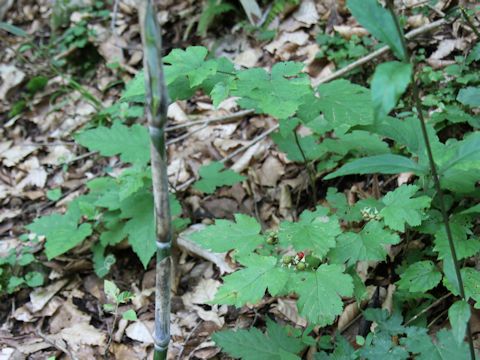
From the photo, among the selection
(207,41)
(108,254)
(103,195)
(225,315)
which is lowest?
(225,315)

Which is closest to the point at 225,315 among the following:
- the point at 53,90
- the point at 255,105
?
the point at 255,105

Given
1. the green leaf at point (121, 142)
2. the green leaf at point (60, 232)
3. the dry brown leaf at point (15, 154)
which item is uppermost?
the green leaf at point (121, 142)

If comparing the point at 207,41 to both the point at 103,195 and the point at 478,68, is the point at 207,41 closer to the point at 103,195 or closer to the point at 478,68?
the point at 103,195

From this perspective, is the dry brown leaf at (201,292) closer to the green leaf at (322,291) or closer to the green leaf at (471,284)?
the green leaf at (322,291)

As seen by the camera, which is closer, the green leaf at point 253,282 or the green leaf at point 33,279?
the green leaf at point 253,282

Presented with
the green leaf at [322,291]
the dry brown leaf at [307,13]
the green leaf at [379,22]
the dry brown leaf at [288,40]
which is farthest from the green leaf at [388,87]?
the dry brown leaf at [307,13]

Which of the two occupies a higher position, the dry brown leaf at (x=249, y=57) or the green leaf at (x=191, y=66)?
the green leaf at (x=191, y=66)

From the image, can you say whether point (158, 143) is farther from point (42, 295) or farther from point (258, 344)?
point (42, 295)
